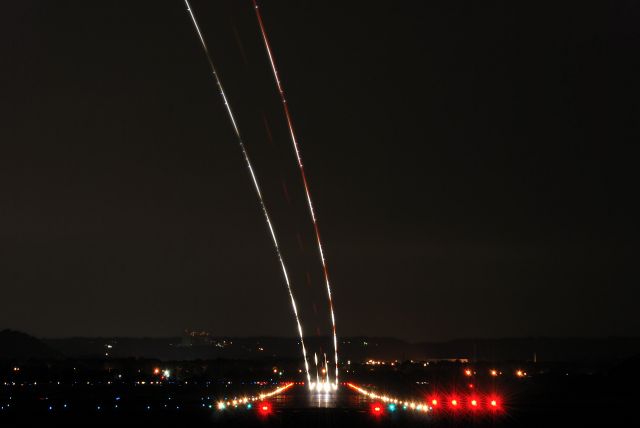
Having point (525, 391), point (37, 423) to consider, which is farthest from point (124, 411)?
point (525, 391)

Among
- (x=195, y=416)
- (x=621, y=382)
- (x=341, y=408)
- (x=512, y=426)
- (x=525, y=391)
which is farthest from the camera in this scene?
(x=621, y=382)

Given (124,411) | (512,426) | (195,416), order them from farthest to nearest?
(124,411) < (195,416) < (512,426)

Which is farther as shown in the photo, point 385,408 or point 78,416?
point 385,408

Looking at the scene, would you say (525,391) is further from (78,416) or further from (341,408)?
(78,416)

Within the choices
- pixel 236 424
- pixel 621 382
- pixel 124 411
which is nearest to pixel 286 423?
pixel 236 424

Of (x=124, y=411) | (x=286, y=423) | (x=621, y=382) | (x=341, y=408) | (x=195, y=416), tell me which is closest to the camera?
(x=286, y=423)

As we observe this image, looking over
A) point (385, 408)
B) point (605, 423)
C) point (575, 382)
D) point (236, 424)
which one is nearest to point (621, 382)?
point (575, 382)

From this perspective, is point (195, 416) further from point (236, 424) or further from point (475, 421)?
point (475, 421)

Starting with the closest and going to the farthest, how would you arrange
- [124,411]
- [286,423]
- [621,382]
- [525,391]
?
[286,423] → [124,411] → [525,391] → [621,382]

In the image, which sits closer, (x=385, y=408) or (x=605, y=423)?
(x=605, y=423)
